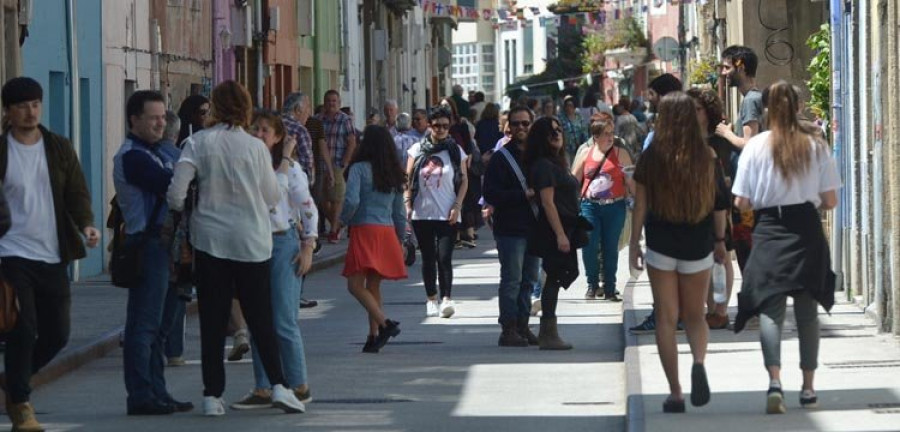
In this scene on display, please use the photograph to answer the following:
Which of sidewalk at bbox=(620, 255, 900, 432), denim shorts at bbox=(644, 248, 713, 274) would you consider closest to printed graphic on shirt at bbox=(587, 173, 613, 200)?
sidewalk at bbox=(620, 255, 900, 432)

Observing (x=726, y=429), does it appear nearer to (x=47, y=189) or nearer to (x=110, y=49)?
(x=47, y=189)

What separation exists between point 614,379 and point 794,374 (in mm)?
1482

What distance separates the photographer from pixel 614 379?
15.0 meters

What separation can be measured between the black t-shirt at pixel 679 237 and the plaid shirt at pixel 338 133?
17570mm

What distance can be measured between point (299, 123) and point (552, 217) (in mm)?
3810

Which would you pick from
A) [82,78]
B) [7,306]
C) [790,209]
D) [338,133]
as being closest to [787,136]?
[790,209]

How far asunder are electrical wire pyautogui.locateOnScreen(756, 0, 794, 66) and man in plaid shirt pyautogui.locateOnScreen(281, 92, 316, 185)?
925 cm

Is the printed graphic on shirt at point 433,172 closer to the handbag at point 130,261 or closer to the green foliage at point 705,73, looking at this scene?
the handbag at point 130,261

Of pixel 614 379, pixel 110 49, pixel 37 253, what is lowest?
pixel 614 379

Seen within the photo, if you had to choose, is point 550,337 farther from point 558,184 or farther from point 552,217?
point 558,184

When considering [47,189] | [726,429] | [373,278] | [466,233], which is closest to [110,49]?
[466,233]

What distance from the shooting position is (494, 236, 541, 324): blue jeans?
17219mm

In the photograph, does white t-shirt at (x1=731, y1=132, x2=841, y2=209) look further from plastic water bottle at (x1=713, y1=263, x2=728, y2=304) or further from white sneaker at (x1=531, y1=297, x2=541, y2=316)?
white sneaker at (x1=531, y1=297, x2=541, y2=316)

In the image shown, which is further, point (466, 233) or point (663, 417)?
point (466, 233)
